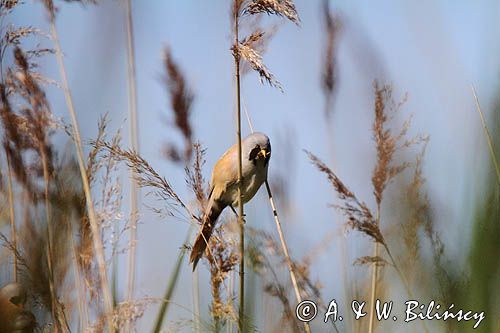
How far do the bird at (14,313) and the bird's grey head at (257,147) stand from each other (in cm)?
76

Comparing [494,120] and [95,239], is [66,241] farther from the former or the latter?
[494,120]

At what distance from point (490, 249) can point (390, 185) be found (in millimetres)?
230

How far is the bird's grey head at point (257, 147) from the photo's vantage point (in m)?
1.66

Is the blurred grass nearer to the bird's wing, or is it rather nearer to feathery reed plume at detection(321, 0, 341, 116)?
feathery reed plume at detection(321, 0, 341, 116)

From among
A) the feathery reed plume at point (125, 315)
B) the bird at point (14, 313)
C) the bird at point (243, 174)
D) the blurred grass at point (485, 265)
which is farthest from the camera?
the bird at point (243, 174)

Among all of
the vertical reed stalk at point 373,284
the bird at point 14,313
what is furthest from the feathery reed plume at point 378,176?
the bird at point 14,313

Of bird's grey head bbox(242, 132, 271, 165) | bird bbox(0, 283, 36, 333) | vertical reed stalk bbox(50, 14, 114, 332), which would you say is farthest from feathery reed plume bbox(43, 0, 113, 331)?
bird's grey head bbox(242, 132, 271, 165)

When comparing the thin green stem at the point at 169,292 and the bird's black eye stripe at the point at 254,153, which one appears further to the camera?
the bird's black eye stripe at the point at 254,153

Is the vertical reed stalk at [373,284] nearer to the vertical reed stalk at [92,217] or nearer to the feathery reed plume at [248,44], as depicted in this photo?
the feathery reed plume at [248,44]

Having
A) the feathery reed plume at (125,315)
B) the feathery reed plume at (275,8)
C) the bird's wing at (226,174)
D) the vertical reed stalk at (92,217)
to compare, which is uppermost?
the feathery reed plume at (275,8)

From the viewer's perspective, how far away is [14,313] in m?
0.95

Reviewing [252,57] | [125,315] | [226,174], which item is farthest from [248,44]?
[226,174]

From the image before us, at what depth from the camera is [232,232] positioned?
1178 millimetres

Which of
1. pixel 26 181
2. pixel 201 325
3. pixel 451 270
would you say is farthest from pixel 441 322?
pixel 26 181
